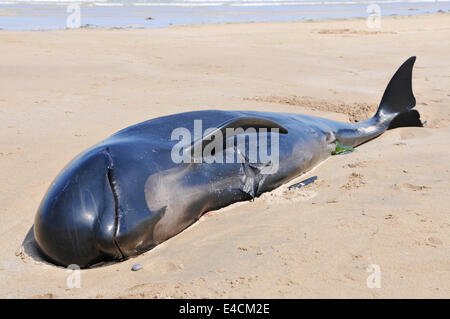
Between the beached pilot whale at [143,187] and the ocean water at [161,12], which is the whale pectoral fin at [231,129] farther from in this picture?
the ocean water at [161,12]

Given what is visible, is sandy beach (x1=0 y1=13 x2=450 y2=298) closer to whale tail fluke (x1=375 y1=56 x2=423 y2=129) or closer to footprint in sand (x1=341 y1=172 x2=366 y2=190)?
footprint in sand (x1=341 y1=172 x2=366 y2=190)

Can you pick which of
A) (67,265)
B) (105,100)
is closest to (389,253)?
(67,265)

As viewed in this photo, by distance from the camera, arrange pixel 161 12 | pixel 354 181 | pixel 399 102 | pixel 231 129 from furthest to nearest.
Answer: pixel 161 12 → pixel 399 102 → pixel 354 181 → pixel 231 129

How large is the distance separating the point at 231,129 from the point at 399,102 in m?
2.90

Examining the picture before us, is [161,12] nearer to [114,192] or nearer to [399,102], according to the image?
[399,102]

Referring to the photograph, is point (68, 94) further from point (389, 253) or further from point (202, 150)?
point (389, 253)

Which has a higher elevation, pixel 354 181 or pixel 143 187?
pixel 143 187

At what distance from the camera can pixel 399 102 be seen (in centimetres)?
630

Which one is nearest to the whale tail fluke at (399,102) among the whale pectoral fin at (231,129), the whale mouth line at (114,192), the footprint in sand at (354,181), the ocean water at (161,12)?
the footprint in sand at (354,181)

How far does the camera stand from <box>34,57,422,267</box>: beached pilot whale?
124 inches

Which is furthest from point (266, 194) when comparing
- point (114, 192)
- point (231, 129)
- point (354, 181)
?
point (114, 192)

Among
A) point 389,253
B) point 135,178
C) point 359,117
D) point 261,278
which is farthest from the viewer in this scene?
point 359,117

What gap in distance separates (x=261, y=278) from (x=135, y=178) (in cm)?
100

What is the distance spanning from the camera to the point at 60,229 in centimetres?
314
